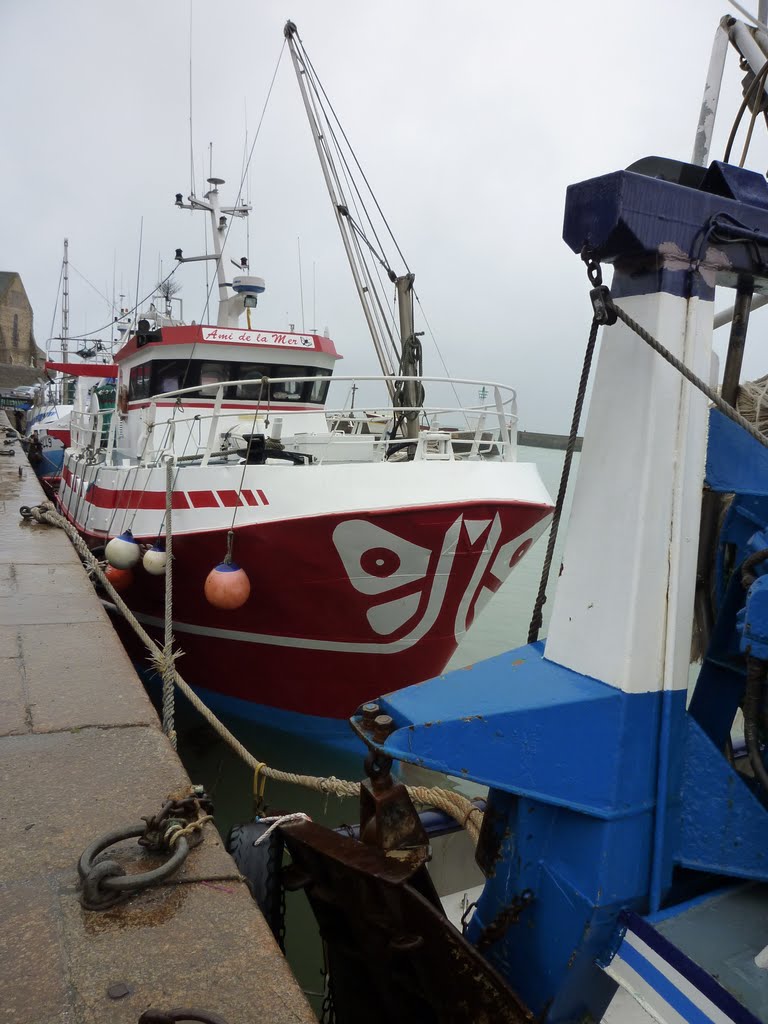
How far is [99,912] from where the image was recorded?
1.93m

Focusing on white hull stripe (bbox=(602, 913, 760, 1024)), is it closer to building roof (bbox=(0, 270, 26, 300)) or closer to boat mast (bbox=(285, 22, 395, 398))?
boat mast (bbox=(285, 22, 395, 398))

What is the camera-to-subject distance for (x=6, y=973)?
1.71 meters

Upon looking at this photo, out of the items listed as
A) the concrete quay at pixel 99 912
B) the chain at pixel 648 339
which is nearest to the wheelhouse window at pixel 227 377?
the concrete quay at pixel 99 912

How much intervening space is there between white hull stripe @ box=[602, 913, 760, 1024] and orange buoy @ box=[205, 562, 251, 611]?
3588 mm

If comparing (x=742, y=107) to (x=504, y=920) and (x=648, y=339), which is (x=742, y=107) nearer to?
(x=648, y=339)

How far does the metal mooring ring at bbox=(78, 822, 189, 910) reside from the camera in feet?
6.38

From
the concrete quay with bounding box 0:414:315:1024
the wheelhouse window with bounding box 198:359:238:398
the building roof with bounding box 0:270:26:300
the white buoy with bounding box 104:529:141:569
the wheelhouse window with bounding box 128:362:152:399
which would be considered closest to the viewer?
the concrete quay with bounding box 0:414:315:1024

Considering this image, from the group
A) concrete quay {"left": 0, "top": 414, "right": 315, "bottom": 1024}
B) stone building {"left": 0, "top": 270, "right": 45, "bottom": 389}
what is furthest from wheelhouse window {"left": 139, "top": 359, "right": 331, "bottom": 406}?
stone building {"left": 0, "top": 270, "right": 45, "bottom": 389}

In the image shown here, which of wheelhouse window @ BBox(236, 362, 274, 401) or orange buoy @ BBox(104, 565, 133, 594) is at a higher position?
wheelhouse window @ BBox(236, 362, 274, 401)

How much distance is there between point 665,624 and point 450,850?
187 centimetres

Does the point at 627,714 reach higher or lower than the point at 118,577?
higher

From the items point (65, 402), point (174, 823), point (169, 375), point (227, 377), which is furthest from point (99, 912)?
point (65, 402)

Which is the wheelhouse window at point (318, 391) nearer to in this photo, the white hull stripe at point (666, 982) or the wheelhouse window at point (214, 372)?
the wheelhouse window at point (214, 372)

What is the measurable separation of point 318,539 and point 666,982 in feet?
11.9
